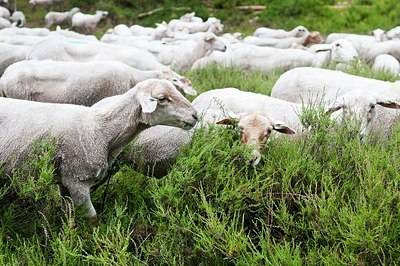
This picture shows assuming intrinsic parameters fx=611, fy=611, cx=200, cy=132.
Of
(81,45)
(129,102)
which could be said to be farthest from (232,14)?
(129,102)

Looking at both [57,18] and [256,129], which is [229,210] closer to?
[256,129]

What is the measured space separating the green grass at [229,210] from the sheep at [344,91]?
0.50 m

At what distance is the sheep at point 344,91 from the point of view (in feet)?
16.4

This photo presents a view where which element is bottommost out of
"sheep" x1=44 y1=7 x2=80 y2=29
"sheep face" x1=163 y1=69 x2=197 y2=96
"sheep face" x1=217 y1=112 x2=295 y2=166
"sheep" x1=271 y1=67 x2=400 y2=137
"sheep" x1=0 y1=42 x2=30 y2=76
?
"sheep" x1=44 y1=7 x2=80 y2=29

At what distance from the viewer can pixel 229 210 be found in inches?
151

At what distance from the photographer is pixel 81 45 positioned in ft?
28.3

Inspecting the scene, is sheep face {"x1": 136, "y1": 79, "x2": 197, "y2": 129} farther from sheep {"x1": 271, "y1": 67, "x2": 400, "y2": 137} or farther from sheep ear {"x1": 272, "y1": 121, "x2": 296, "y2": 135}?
sheep {"x1": 271, "y1": 67, "x2": 400, "y2": 137}

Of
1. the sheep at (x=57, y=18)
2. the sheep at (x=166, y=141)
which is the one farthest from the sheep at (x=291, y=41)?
the sheep at (x=166, y=141)

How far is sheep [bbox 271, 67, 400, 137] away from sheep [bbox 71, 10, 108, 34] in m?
13.9

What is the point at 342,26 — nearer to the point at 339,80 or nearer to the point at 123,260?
the point at 339,80

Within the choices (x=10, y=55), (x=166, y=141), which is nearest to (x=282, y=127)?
(x=166, y=141)

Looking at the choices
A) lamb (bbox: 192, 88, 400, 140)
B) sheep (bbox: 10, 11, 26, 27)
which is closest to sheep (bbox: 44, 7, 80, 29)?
sheep (bbox: 10, 11, 26, 27)

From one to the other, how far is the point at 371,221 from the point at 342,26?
633 inches

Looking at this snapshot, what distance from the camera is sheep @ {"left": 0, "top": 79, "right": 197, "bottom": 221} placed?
404 cm
